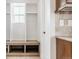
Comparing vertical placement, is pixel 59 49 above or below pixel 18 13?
below

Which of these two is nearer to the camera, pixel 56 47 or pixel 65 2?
pixel 65 2

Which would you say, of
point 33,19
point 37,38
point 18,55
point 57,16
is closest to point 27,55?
point 18,55

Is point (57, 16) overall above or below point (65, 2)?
below

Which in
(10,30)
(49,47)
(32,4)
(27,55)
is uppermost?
(32,4)

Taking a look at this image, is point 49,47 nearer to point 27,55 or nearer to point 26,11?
point 27,55

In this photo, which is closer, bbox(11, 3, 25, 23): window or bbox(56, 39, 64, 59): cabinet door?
bbox(56, 39, 64, 59): cabinet door

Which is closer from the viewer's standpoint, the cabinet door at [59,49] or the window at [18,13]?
the cabinet door at [59,49]

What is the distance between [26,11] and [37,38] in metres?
0.77

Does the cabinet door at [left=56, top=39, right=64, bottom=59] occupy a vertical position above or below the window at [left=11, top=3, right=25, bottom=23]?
below

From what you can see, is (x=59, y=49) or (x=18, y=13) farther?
(x=18, y=13)

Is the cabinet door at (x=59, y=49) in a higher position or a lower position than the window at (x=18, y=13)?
lower

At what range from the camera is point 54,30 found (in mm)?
3004
